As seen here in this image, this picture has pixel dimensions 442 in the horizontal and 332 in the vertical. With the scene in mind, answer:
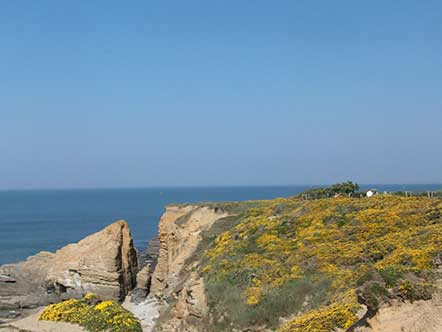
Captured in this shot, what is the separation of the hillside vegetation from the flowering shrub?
559cm

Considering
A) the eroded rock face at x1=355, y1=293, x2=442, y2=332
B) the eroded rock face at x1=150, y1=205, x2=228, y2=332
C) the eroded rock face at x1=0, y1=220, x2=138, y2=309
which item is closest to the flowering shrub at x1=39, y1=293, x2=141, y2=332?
the eroded rock face at x1=150, y1=205, x2=228, y2=332

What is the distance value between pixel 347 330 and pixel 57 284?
38.6m

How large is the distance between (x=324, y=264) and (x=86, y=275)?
27.9 meters

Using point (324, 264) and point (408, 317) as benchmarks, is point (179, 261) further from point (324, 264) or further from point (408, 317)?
point (408, 317)

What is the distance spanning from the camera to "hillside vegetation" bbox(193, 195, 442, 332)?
16656 mm

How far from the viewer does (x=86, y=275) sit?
4728 centimetres

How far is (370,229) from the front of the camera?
99.3 ft

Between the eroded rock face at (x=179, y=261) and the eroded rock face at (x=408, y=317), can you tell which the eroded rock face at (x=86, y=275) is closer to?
the eroded rock face at (x=179, y=261)

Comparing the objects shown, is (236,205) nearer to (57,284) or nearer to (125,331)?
(57,284)

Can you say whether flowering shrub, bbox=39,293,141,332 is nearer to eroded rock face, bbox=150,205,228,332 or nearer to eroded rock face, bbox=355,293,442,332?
eroded rock face, bbox=150,205,228,332

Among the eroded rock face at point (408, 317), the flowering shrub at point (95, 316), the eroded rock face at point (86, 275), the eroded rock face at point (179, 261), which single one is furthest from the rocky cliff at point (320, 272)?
the eroded rock face at point (86, 275)

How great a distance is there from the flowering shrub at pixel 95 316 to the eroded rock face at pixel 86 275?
34.2 feet

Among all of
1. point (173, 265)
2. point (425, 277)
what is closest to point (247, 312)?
point (425, 277)

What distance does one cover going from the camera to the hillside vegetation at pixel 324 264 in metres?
16.7
